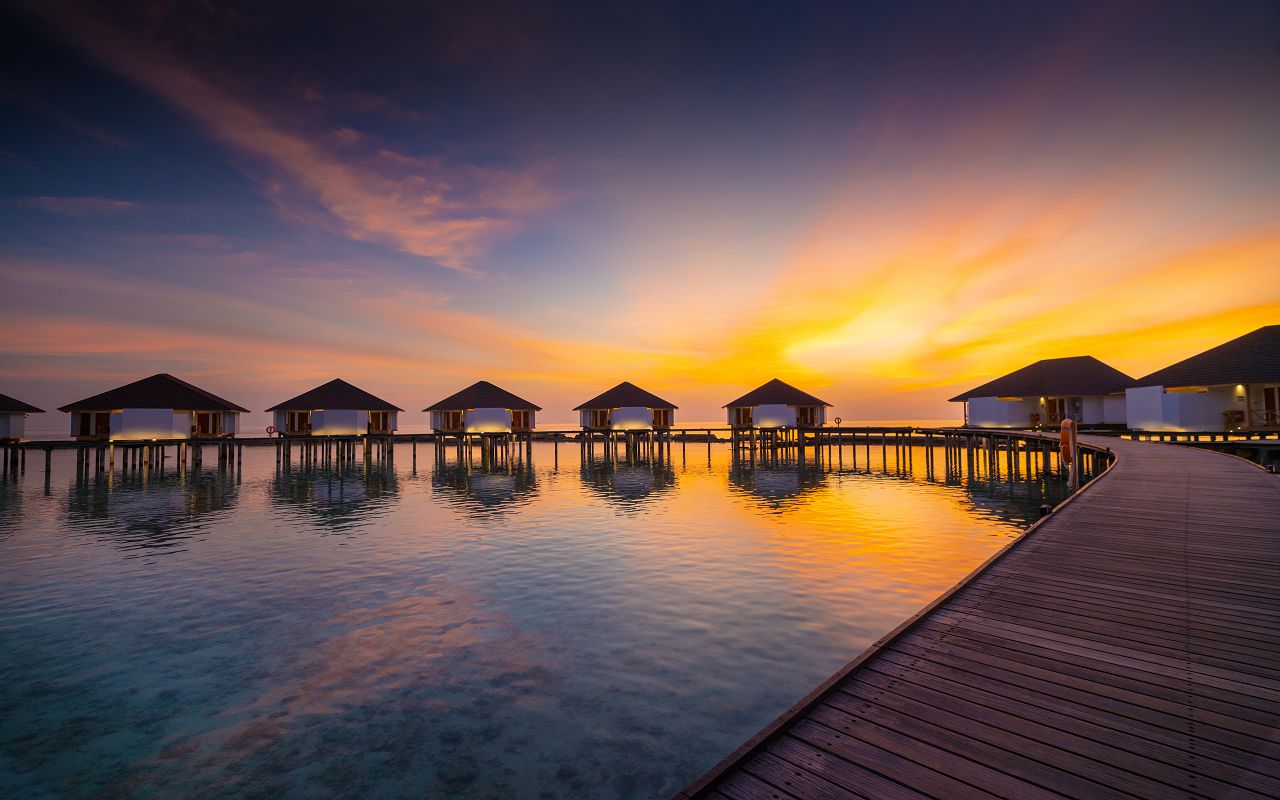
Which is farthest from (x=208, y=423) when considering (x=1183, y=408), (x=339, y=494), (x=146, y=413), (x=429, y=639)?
(x=1183, y=408)

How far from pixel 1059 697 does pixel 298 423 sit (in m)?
45.9

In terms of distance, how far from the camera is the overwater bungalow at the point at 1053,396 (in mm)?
36844

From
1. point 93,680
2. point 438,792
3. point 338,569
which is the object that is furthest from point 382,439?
point 438,792

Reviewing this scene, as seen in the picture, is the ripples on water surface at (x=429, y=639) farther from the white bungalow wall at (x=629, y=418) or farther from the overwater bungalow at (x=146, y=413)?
the white bungalow wall at (x=629, y=418)

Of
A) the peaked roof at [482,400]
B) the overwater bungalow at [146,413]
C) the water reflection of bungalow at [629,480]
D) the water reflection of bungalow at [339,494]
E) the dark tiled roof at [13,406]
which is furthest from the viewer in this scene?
the peaked roof at [482,400]

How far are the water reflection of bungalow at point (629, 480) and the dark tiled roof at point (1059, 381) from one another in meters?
23.1

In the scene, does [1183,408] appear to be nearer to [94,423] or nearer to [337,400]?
[337,400]

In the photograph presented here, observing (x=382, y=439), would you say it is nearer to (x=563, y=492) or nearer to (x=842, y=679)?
(x=563, y=492)

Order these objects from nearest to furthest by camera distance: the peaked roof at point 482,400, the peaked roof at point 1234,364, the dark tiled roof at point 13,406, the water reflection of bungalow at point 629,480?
the water reflection of bungalow at point 629,480 < the peaked roof at point 1234,364 < the dark tiled roof at point 13,406 < the peaked roof at point 482,400

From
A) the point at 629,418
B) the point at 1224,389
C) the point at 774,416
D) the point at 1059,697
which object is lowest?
the point at 1059,697

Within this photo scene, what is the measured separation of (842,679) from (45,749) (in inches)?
311

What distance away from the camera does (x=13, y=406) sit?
31562mm

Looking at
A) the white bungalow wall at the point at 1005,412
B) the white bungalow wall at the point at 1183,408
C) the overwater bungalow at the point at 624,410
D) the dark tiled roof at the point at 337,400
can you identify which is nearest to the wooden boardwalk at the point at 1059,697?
the white bungalow wall at the point at 1183,408

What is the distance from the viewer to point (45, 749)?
5.79 m
